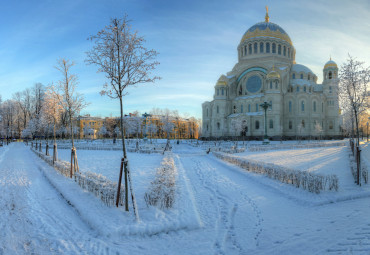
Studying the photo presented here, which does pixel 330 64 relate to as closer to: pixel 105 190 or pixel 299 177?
pixel 299 177

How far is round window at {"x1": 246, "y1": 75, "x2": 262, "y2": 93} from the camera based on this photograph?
57781 mm

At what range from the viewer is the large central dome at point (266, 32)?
6119 cm

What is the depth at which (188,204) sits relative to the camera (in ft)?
22.6

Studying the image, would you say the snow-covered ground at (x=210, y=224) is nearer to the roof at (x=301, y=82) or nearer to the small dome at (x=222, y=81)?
the small dome at (x=222, y=81)

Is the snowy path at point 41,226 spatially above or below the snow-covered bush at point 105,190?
below

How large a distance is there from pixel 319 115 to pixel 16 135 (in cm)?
8878

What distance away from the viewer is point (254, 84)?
58562mm

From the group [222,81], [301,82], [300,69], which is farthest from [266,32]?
[222,81]

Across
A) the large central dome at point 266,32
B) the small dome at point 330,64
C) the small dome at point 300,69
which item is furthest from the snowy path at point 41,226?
the small dome at point 330,64

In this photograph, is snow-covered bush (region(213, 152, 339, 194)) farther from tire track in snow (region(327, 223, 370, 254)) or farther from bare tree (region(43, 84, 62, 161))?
bare tree (region(43, 84, 62, 161))

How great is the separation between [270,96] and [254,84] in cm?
750

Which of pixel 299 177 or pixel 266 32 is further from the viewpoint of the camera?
pixel 266 32

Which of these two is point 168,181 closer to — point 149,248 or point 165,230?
point 165,230

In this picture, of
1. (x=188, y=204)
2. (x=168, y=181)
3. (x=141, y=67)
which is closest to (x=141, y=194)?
(x=168, y=181)
